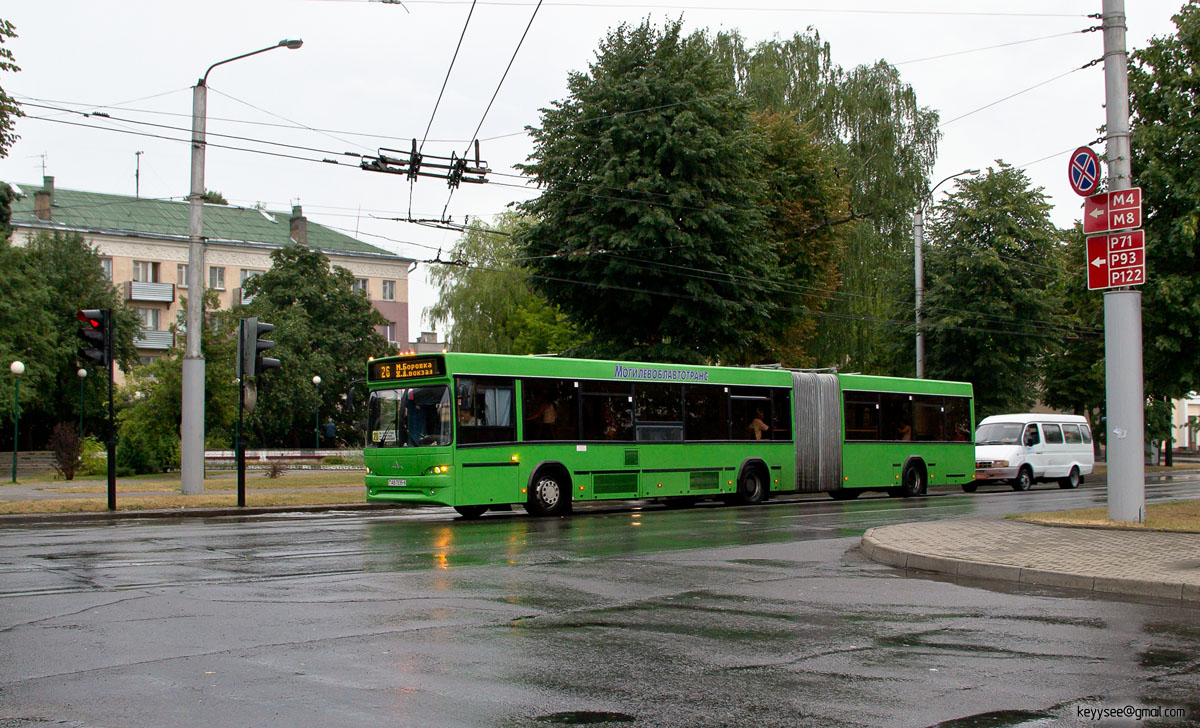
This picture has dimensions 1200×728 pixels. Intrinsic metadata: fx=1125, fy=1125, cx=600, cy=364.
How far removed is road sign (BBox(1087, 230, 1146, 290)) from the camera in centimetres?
1528

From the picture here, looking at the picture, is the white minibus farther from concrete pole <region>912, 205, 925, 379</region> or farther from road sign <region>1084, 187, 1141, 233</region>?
road sign <region>1084, 187, 1141, 233</region>

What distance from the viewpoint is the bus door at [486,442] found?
19.5 meters

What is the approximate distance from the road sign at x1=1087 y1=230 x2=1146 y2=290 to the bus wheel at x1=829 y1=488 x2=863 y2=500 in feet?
40.1

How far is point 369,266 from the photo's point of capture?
8400cm

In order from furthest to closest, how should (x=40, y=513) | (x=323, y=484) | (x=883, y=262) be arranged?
(x=883, y=262) → (x=323, y=484) → (x=40, y=513)

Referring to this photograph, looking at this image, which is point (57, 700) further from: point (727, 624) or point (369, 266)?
point (369, 266)

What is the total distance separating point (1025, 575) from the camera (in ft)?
36.5

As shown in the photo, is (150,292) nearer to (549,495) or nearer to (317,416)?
(317,416)

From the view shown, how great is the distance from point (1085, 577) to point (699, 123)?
23.2 meters

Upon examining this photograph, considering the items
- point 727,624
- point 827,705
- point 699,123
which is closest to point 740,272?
point 699,123

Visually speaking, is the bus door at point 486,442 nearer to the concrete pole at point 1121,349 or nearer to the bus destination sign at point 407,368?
the bus destination sign at point 407,368

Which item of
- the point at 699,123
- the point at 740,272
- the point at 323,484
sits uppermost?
the point at 699,123

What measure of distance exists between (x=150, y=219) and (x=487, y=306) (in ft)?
103

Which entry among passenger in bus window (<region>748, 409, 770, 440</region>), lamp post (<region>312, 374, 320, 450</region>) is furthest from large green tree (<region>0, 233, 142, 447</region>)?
passenger in bus window (<region>748, 409, 770, 440</region>)
